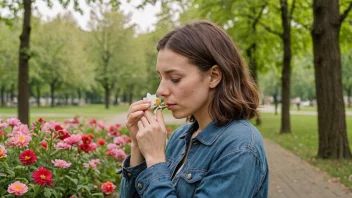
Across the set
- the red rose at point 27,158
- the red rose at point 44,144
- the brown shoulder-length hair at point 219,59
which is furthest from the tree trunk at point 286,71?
the brown shoulder-length hair at point 219,59

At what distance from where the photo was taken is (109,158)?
6.63 m

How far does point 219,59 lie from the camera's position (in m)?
1.83

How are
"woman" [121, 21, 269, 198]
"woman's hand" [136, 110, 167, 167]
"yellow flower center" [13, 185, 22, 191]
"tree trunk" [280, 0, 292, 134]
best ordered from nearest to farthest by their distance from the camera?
1. "woman" [121, 21, 269, 198]
2. "woman's hand" [136, 110, 167, 167]
3. "yellow flower center" [13, 185, 22, 191]
4. "tree trunk" [280, 0, 292, 134]

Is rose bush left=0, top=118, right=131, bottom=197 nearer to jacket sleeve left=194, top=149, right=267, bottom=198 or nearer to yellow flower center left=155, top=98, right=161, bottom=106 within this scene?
yellow flower center left=155, top=98, right=161, bottom=106

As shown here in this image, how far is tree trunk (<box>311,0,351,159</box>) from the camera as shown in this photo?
10414mm

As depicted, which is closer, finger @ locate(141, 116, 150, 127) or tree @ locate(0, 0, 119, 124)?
finger @ locate(141, 116, 150, 127)

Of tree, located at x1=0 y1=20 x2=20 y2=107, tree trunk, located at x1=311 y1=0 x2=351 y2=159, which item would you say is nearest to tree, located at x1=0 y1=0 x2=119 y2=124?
tree trunk, located at x1=311 y1=0 x2=351 y2=159

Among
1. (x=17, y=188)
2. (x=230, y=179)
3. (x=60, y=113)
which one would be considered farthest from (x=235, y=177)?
(x=60, y=113)

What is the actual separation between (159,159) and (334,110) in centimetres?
937

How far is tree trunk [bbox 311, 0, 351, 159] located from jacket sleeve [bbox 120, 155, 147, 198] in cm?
922

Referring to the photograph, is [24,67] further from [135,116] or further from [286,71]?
[286,71]

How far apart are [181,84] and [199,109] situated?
0.16 meters

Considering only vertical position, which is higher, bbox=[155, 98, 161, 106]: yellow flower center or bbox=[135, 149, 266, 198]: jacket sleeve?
bbox=[155, 98, 161, 106]: yellow flower center

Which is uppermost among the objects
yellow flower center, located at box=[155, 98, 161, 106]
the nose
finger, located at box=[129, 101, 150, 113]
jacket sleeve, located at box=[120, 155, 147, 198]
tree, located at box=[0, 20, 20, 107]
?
tree, located at box=[0, 20, 20, 107]
